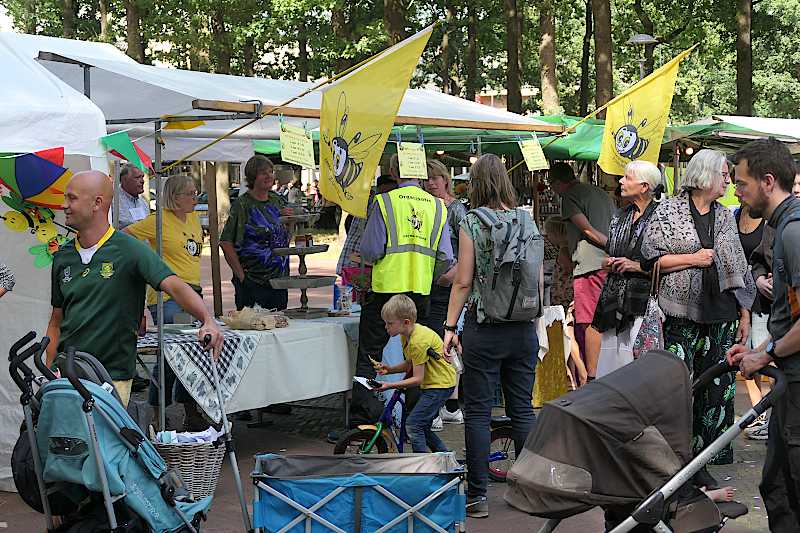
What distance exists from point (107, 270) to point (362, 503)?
1.59m

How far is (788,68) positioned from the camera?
49562 mm

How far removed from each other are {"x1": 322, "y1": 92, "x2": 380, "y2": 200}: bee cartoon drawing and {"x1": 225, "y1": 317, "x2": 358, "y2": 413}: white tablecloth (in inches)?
64.5

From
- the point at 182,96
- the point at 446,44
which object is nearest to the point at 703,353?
the point at 182,96

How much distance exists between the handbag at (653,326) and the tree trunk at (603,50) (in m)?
12.6

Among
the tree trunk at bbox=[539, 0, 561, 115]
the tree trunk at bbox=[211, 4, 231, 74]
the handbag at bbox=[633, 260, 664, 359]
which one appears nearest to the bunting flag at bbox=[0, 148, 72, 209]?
the handbag at bbox=[633, 260, 664, 359]

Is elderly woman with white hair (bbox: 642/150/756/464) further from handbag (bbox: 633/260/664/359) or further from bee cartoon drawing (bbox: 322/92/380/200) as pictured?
bee cartoon drawing (bbox: 322/92/380/200)

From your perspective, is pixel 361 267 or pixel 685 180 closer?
pixel 685 180

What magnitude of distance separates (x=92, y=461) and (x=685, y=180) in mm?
3945

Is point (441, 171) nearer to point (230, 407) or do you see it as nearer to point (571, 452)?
point (230, 407)

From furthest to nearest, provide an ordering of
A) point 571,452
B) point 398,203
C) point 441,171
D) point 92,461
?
point 441,171
point 398,203
point 92,461
point 571,452

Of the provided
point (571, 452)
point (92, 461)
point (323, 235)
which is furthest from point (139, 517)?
point (323, 235)

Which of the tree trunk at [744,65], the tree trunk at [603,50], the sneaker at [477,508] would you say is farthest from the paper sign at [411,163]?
the tree trunk at [744,65]

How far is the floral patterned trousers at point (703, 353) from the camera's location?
666 centimetres

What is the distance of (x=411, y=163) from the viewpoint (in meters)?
7.89
